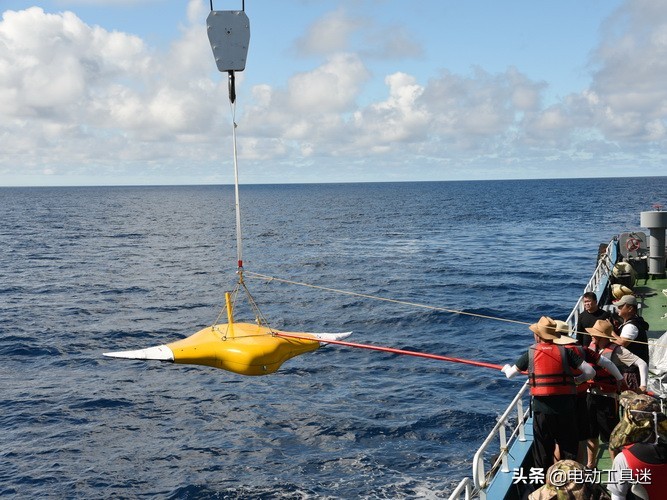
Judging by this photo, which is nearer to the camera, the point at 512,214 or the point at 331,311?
the point at 331,311

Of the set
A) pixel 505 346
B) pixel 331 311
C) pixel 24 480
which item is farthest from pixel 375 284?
pixel 24 480

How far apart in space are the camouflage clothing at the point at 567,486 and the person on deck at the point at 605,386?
3.69 metres

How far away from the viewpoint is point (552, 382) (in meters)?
6.77

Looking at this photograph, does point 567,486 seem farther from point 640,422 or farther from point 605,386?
point 605,386

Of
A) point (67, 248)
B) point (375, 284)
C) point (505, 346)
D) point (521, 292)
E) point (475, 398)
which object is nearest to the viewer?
point (475, 398)

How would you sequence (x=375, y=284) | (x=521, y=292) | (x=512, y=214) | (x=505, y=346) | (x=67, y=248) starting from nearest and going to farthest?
(x=505, y=346)
(x=521, y=292)
(x=375, y=284)
(x=67, y=248)
(x=512, y=214)

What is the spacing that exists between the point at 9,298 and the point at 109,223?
76628 mm

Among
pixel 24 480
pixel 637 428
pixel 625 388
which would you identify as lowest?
pixel 24 480

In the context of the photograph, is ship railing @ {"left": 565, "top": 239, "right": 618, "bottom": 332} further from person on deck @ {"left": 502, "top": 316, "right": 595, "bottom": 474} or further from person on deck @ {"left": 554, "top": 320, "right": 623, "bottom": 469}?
person on deck @ {"left": 502, "top": 316, "right": 595, "bottom": 474}

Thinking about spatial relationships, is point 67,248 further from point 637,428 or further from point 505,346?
point 637,428

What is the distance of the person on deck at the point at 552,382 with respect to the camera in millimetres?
6754

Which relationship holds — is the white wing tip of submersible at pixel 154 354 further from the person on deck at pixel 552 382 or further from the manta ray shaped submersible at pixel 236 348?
the person on deck at pixel 552 382

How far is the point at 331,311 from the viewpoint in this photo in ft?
120

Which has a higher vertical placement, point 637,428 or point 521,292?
point 637,428
